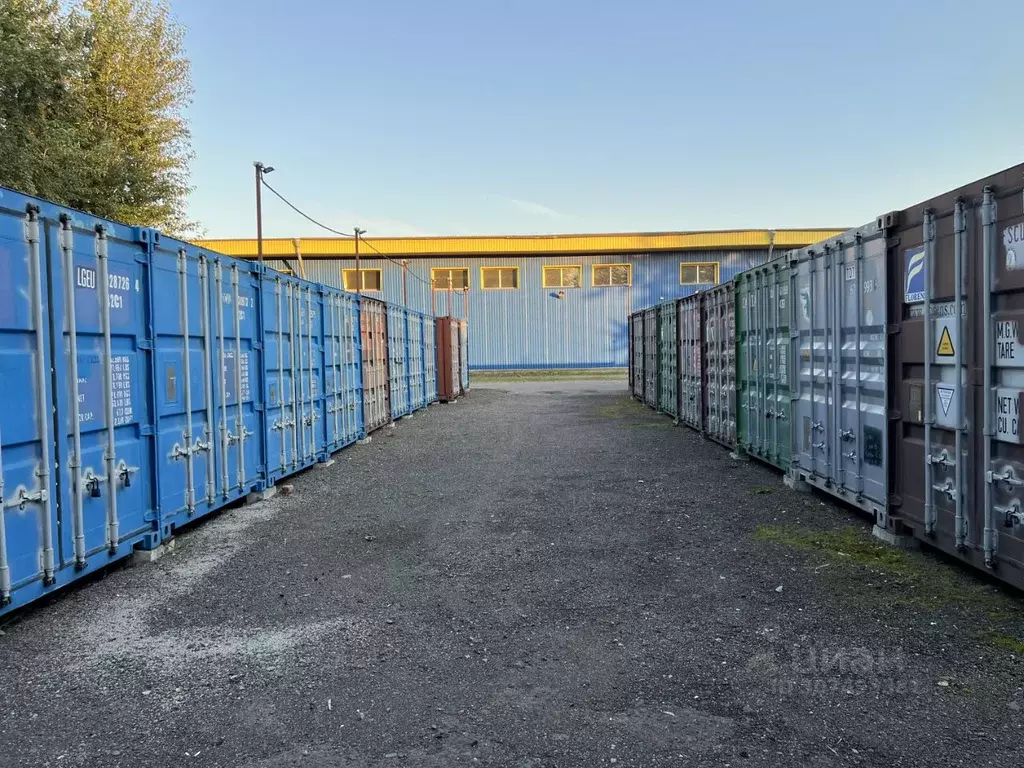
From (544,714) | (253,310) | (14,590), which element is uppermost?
(253,310)

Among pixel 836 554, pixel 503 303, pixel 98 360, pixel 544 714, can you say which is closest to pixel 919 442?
pixel 836 554

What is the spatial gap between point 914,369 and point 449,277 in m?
35.7

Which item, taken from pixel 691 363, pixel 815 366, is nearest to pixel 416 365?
pixel 691 363

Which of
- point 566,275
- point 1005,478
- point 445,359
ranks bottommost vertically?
point 1005,478

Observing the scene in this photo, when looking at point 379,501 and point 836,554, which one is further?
point 379,501

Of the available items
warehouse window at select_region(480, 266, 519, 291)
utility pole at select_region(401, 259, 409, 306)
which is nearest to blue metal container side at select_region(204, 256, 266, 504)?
utility pole at select_region(401, 259, 409, 306)

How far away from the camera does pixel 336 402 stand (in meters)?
11.8

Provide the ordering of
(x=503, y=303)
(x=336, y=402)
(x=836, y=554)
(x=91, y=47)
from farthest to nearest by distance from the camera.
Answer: (x=503, y=303), (x=91, y=47), (x=336, y=402), (x=836, y=554)

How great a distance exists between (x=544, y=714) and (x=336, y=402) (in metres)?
8.92

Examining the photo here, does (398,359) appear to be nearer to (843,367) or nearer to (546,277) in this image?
(843,367)

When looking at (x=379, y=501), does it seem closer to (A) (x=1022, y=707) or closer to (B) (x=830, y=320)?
(B) (x=830, y=320)

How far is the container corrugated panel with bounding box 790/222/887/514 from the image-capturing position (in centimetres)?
641

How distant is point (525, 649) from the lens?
4242 mm

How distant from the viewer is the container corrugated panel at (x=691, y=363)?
13.5m
